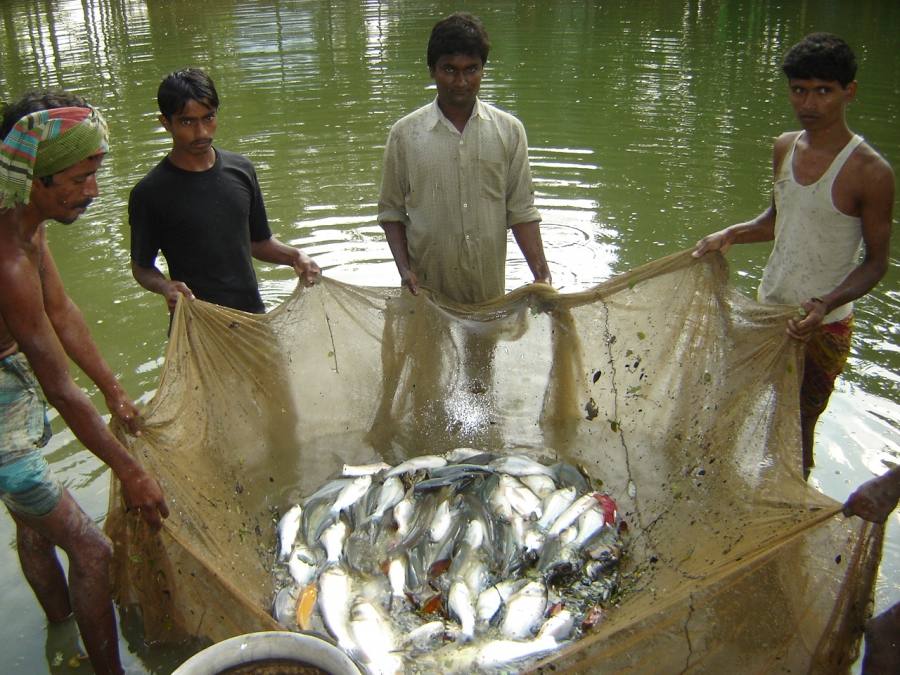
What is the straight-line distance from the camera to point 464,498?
12.3ft

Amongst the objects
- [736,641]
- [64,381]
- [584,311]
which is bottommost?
[736,641]

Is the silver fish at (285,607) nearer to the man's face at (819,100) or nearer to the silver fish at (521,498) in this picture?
the silver fish at (521,498)

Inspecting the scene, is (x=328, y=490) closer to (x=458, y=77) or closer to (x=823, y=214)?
(x=458, y=77)

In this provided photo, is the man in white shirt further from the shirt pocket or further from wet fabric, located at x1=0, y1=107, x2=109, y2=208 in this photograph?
wet fabric, located at x1=0, y1=107, x2=109, y2=208

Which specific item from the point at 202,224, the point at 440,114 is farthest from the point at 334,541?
the point at 440,114

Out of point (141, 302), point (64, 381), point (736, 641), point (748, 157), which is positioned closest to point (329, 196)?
point (141, 302)

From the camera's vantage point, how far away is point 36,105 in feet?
8.86

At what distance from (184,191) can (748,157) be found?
22.6 feet

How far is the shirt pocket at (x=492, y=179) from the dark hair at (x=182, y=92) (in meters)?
1.27

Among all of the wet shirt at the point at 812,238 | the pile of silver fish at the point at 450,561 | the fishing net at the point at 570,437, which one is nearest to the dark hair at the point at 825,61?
the wet shirt at the point at 812,238

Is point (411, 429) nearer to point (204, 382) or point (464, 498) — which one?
point (464, 498)

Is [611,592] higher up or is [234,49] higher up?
[234,49]

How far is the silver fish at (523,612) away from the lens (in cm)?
311

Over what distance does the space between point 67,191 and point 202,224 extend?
101 centimetres
